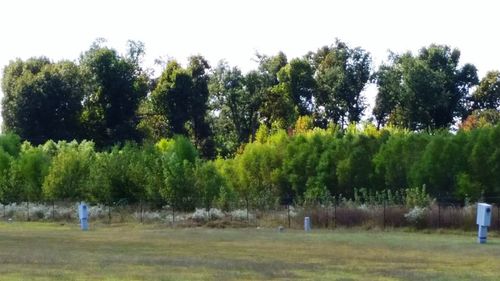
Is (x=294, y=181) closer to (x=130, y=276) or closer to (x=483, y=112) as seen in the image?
(x=483, y=112)

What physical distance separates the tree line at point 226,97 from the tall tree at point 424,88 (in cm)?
10

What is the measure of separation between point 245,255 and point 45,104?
67197 millimetres

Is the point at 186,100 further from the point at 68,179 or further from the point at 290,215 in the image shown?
the point at 290,215

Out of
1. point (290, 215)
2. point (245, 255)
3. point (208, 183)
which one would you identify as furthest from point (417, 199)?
point (245, 255)

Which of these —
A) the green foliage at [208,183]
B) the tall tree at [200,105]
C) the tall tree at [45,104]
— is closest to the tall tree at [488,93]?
the tall tree at [200,105]

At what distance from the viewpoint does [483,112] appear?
328 ft

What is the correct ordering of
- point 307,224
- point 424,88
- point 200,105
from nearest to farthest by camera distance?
point 307,224 → point 424,88 → point 200,105

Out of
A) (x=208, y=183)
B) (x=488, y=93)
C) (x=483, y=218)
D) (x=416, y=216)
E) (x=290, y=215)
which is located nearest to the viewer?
(x=483, y=218)

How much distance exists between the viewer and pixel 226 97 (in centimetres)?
10325

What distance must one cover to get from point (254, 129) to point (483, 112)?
2291 cm

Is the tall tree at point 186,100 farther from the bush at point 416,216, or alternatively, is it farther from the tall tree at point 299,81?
the bush at point 416,216

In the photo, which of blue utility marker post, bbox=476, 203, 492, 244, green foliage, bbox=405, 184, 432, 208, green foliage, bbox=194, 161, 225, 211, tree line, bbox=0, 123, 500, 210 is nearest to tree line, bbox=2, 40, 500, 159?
tree line, bbox=0, 123, 500, 210

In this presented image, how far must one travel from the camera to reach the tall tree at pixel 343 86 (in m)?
100

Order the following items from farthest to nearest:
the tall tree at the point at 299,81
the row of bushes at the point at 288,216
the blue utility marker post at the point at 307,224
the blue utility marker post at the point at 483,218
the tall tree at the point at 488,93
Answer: the tall tree at the point at 488,93, the tall tree at the point at 299,81, the blue utility marker post at the point at 307,224, the row of bushes at the point at 288,216, the blue utility marker post at the point at 483,218
